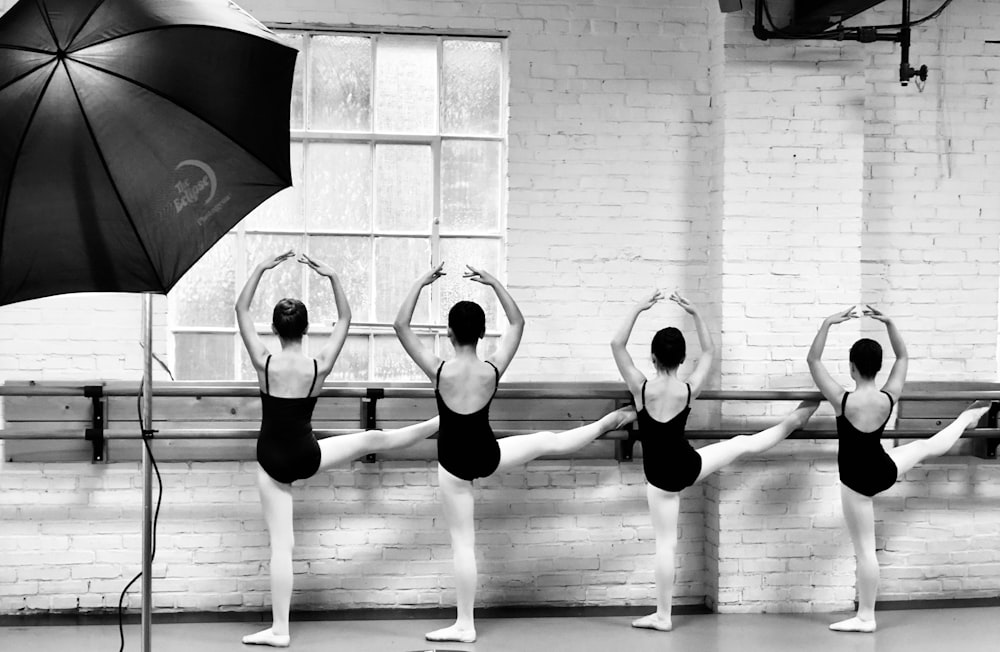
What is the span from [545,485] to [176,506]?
1.85 meters

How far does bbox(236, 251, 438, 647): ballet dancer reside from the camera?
4.50 m

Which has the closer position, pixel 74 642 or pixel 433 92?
pixel 74 642

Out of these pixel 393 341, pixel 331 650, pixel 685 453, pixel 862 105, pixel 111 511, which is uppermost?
pixel 862 105

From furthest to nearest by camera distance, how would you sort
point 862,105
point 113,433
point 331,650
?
point 862,105, point 113,433, point 331,650

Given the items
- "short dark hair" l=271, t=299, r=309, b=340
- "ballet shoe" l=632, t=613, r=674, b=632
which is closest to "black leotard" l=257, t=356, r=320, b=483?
"short dark hair" l=271, t=299, r=309, b=340

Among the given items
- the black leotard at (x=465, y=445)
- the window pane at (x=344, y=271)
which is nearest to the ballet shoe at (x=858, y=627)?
the black leotard at (x=465, y=445)

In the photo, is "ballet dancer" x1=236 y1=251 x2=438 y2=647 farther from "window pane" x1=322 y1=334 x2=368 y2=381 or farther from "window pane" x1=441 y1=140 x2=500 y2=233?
"window pane" x1=441 y1=140 x2=500 y2=233

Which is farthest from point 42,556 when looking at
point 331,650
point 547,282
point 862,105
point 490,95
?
point 862,105

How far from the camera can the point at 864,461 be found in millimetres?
4773

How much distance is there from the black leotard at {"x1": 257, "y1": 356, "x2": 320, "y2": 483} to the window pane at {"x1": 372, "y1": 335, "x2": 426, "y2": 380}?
78 cm

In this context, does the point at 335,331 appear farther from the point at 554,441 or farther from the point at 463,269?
the point at 554,441

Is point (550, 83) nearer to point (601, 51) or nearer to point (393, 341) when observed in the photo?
point (601, 51)

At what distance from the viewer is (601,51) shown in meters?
5.28

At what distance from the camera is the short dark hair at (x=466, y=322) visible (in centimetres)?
460
